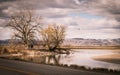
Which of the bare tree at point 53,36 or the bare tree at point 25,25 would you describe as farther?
the bare tree at point 53,36

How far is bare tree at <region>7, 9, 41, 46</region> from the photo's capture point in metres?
33.6

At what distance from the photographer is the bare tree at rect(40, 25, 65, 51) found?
1349 inches

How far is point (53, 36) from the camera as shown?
129 feet

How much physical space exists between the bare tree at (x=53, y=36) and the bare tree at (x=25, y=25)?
1529 millimetres

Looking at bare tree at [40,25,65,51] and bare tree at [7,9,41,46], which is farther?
bare tree at [40,25,65,51]

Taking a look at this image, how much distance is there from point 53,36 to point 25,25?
19.8 feet

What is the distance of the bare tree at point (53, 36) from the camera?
112 feet

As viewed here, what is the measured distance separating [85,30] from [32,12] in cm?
875

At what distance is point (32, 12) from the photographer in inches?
1303

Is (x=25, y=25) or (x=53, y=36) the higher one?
(x=25, y=25)

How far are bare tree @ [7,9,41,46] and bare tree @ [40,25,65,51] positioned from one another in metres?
1.53

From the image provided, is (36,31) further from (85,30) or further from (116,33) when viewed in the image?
(116,33)

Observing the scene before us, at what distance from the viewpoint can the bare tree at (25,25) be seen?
110ft

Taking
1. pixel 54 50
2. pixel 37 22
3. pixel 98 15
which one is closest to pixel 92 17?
pixel 98 15
